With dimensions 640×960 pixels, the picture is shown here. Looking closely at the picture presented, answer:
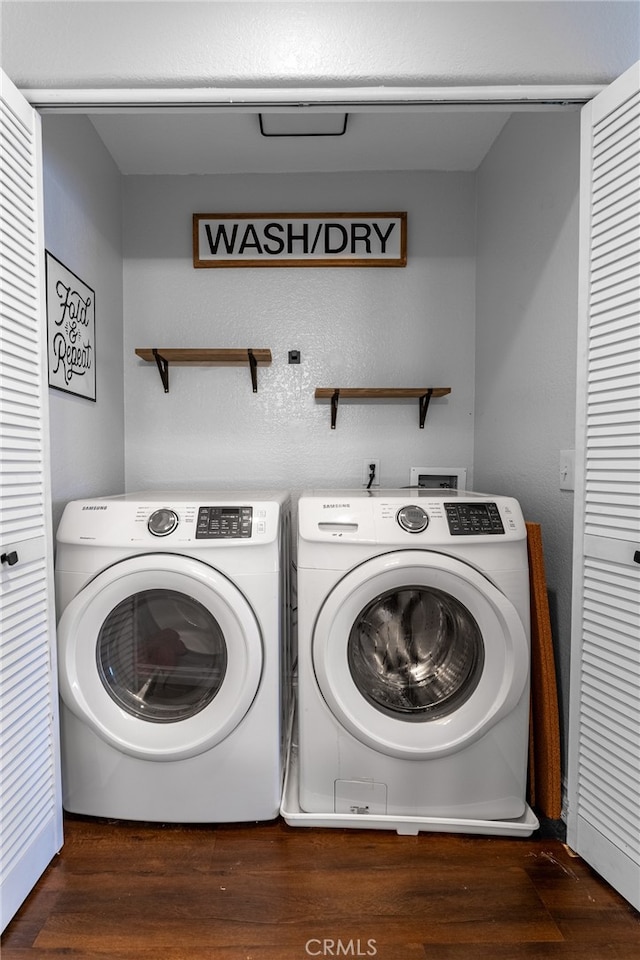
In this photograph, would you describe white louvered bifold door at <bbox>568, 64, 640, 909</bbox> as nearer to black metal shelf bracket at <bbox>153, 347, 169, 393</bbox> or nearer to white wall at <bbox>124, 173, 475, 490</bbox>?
white wall at <bbox>124, 173, 475, 490</bbox>

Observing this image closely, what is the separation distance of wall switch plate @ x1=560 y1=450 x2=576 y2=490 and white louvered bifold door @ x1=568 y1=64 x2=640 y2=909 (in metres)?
0.19

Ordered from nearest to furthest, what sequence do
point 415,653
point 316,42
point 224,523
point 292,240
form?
point 316,42, point 224,523, point 415,653, point 292,240

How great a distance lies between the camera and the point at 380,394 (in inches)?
87.8

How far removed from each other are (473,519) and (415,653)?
1.55 feet

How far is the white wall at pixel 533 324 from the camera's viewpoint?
161cm

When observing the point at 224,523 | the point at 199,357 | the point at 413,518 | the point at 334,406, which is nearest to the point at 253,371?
the point at 199,357

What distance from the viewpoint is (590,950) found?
117 centimetres

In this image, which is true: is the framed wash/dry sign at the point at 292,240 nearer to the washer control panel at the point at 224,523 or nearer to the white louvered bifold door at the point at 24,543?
the white louvered bifold door at the point at 24,543

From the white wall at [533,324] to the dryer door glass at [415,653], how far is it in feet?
1.12

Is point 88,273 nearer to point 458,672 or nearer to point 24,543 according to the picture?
point 24,543

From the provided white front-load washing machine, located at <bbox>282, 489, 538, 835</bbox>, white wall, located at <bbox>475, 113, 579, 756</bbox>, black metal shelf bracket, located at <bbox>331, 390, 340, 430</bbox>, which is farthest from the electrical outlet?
white front-load washing machine, located at <bbox>282, 489, 538, 835</bbox>

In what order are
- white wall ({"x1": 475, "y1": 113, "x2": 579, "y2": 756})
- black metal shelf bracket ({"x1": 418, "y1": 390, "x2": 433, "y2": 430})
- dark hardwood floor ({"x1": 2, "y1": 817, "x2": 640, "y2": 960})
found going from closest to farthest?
dark hardwood floor ({"x1": 2, "y1": 817, "x2": 640, "y2": 960}) < white wall ({"x1": 475, "y1": 113, "x2": 579, "y2": 756}) < black metal shelf bracket ({"x1": 418, "y1": 390, "x2": 433, "y2": 430})

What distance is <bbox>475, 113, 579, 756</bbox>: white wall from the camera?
63.5 inches

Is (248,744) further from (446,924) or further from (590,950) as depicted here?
(590,950)
